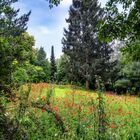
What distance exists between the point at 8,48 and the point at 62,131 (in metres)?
1.73

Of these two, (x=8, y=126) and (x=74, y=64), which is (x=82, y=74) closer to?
(x=74, y=64)

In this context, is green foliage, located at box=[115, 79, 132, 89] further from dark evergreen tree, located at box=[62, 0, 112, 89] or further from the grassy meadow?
the grassy meadow

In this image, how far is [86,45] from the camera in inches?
1415

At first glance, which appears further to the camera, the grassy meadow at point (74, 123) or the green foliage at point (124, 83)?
the green foliage at point (124, 83)

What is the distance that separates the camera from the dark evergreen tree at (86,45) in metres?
35.2

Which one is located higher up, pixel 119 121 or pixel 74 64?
pixel 74 64

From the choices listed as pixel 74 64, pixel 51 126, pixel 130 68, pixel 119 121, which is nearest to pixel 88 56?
pixel 74 64

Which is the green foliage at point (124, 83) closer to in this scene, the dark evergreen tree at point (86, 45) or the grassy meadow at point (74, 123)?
the dark evergreen tree at point (86, 45)

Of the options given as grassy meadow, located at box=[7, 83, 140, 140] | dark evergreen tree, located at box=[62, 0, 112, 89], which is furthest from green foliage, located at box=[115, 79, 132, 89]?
grassy meadow, located at box=[7, 83, 140, 140]

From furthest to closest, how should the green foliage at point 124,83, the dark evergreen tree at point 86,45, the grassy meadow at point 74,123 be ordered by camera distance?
1. the dark evergreen tree at point 86,45
2. the green foliage at point 124,83
3. the grassy meadow at point 74,123

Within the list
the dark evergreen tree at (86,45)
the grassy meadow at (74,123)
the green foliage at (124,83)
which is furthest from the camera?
the dark evergreen tree at (86,45)

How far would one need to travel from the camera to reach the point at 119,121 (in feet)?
32.5

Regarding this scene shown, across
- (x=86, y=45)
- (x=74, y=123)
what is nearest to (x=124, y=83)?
(x=86, y=45)

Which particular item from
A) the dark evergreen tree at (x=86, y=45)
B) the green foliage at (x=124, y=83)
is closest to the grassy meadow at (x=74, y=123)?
the green foliage at (x=124, y=83)
